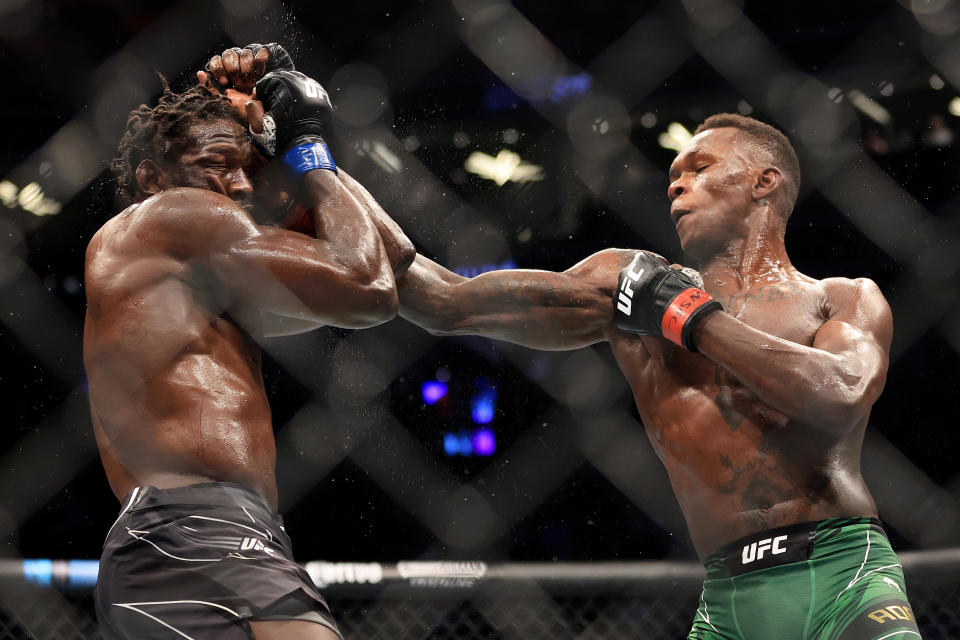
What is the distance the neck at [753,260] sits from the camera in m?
2.25

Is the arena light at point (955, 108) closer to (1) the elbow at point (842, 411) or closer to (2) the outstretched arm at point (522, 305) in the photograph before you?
(2) the outstretched arm at point (522, 305)

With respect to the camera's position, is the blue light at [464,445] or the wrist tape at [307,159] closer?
the wrist tape at [307,159]

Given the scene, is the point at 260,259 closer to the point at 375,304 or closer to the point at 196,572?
the point at 375,304

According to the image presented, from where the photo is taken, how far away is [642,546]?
486 centimetres

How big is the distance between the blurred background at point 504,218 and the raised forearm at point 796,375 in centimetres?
275

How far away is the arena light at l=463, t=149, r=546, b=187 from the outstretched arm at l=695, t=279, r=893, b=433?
3082mm

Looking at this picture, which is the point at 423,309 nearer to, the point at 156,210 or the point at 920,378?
the point at 156,210

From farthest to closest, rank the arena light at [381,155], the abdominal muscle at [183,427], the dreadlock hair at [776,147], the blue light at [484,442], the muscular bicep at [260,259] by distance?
the blue light at [484,442], the arena light at [381,155], the dreadlock hair at [776,147], the muscular bicep at [260,259], the abdominal muscle at [183,427]

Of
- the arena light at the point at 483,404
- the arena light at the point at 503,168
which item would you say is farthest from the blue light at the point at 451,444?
the arena light at the point at 503,168

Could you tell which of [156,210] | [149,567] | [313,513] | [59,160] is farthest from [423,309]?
[313,513]

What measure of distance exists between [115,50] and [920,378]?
4317mm

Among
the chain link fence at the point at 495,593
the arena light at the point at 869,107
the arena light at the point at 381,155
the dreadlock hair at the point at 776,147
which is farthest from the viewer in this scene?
the arena light at the point at 869,107

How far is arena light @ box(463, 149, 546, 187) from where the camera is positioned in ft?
16.0

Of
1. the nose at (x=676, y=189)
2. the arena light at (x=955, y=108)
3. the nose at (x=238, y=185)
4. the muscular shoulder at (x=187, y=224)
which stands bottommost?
the arena light at (x=955, y=108)
